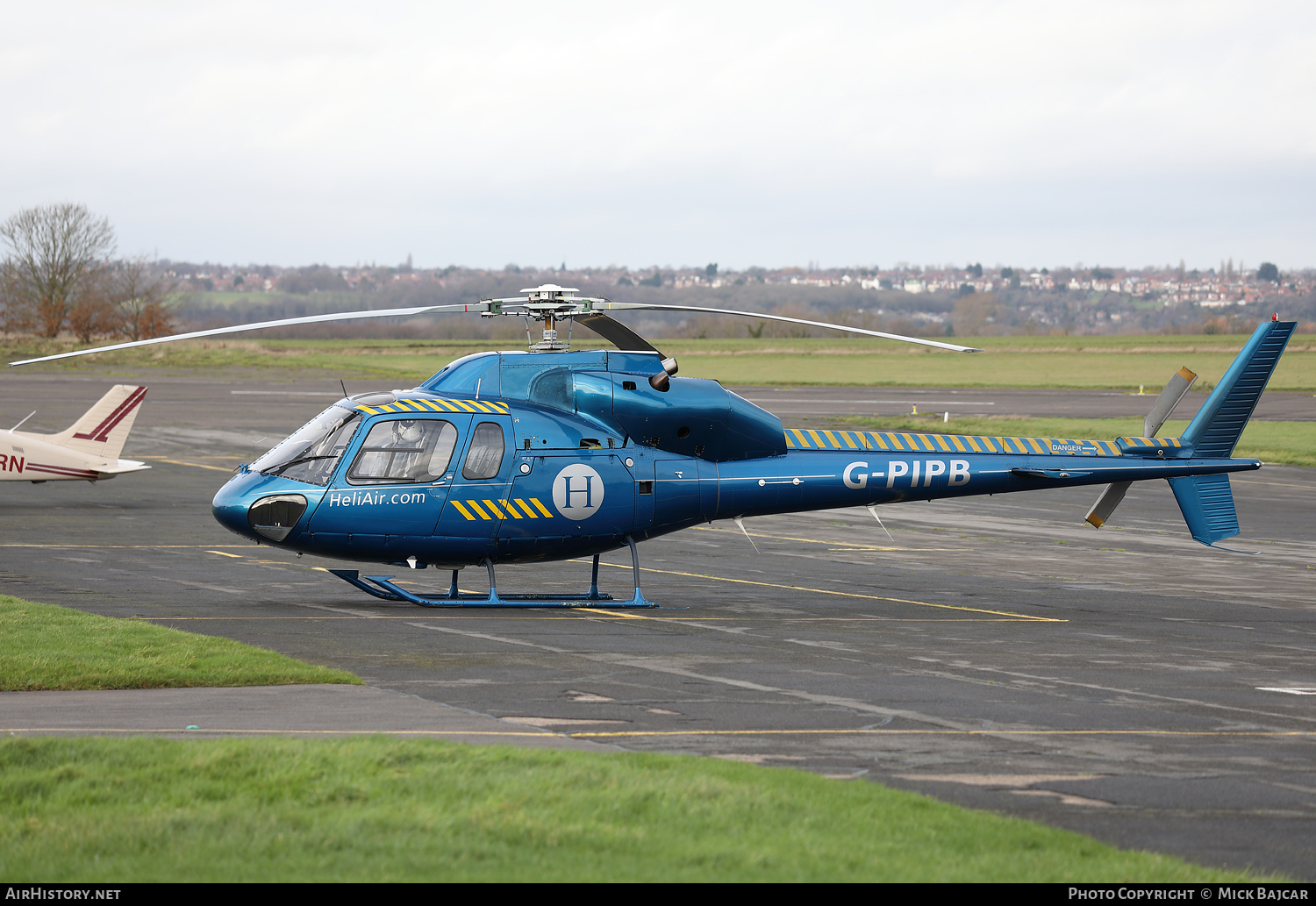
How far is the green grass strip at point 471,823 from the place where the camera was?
6.13m

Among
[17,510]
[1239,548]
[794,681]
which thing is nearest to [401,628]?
[794,681]

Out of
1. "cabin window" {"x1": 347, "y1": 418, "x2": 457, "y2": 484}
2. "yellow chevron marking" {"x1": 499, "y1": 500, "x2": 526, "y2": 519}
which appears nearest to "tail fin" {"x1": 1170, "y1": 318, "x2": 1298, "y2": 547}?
"yellow chevron marking" {"x1": 499, "y1": 500, "x2": 526, "y2": 519}

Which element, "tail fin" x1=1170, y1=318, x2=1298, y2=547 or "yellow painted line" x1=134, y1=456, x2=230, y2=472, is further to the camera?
"yellow painted line" x1=134, y1=456, x2=230, y2=472

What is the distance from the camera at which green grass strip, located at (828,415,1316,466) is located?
40250mm

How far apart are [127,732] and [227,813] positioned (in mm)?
2940

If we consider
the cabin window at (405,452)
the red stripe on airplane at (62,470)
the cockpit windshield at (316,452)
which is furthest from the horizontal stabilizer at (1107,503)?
the red stripe on airplane at (62,470)

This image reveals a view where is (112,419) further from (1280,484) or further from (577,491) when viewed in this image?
(1280,484)

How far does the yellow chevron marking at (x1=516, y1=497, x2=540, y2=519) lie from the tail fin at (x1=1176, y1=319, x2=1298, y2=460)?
31.7ft

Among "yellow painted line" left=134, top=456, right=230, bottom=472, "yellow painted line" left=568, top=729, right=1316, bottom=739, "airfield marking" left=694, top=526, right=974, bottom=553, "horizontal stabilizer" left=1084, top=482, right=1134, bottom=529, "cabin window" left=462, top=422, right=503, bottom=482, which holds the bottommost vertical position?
"airfield marking" left=694, top=526, right=974, bottom=553

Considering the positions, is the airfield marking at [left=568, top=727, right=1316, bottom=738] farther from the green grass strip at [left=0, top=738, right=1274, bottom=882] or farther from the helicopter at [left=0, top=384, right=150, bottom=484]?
the helicopter at [left=0, top=384, right=150, bottom=484]

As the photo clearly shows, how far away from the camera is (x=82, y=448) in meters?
25.2

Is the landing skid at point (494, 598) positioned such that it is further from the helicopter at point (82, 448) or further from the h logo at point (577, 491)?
the helicopter at point (82, 448)
